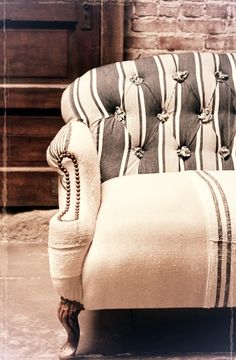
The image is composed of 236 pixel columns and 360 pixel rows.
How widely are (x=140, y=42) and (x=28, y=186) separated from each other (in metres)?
0.85

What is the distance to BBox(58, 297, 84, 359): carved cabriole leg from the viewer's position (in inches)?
61.9

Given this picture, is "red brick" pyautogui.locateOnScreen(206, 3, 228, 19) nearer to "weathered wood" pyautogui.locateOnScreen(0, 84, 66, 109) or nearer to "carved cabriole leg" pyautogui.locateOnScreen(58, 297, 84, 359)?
"weathered wood" pyautogui.locateOnScreen(0, 84, 66, 109)

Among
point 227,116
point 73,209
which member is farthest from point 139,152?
point 73,209

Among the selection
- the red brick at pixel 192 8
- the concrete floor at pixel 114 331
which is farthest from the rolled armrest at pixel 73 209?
the red brick at pixel 192 8

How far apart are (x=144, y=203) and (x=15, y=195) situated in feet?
4.23

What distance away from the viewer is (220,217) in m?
1.54

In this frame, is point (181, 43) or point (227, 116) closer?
point (227, 116)

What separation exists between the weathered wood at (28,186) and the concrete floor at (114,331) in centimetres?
61

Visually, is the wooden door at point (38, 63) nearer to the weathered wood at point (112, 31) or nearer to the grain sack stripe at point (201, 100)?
the weathered wood at point (112, 31)

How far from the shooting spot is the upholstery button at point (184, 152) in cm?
212

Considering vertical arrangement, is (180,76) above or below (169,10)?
below

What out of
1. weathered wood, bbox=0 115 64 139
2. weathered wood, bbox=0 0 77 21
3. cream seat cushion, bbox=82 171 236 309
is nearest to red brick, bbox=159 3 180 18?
weathered wood, bbox=0 0 77 21

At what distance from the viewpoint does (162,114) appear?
2154mm

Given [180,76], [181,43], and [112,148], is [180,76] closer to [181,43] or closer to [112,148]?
[112,148]
